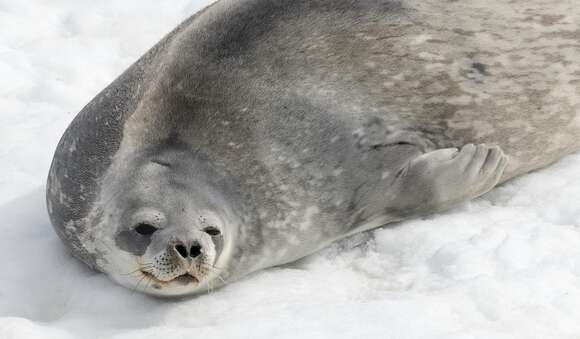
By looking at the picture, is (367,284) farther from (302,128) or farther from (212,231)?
(302,128)

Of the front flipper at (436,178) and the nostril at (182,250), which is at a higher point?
the nostril at (182,250)

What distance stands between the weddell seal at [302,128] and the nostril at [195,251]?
0.02 m

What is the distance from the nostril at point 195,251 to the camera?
121 inches

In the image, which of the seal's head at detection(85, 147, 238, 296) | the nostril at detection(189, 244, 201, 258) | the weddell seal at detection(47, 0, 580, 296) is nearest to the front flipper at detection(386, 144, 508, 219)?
the weddell seal at detection(47, 0, 580, 296)

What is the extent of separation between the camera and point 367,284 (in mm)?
3225

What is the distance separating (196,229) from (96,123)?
0.59 m

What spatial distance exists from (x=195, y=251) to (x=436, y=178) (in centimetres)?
95

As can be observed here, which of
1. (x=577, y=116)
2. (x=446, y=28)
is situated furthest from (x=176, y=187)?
(x=577, y=116)

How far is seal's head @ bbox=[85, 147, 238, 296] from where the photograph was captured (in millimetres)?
3102

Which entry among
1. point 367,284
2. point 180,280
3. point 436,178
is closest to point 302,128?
point 436,178

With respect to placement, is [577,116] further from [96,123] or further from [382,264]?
[96,123]

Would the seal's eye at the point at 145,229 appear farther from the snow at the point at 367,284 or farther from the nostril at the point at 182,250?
the snow at the point at 367,284

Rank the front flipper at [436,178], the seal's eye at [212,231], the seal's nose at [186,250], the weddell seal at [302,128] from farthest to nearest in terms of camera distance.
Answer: the front flipper at [436,178] < the weddell seal at [302,128] < the seal's eye at [212,231] < the seal's nose at [186,250]

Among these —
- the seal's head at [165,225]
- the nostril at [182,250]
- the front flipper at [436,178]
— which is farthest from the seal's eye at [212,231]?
the front flipper at [436,178]
